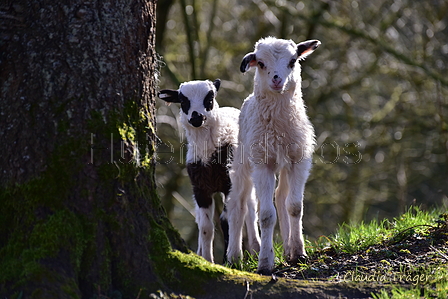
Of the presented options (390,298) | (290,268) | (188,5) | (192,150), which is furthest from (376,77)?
(390,298)

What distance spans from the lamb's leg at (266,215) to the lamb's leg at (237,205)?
66 centimetres

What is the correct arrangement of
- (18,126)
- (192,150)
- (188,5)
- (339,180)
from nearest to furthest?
(18,126) → (192,150) → (188,5) → (339,180)

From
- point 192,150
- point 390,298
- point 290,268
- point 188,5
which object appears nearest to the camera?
point 390,298

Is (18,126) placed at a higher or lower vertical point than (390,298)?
higher

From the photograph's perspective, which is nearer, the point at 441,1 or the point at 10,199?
the point at 10,199

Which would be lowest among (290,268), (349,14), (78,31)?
(290,268)

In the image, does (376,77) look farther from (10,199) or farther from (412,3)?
(10,199)

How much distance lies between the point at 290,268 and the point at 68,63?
287 cm

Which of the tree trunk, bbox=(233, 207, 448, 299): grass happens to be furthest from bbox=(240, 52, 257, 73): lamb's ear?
bbox=(233, 207, 448, 299): grass

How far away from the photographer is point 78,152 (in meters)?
4.28

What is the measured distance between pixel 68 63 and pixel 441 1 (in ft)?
32.9

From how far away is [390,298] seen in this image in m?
4.01

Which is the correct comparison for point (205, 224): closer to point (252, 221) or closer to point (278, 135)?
point (252, 221)

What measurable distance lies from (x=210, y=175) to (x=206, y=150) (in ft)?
1.02
